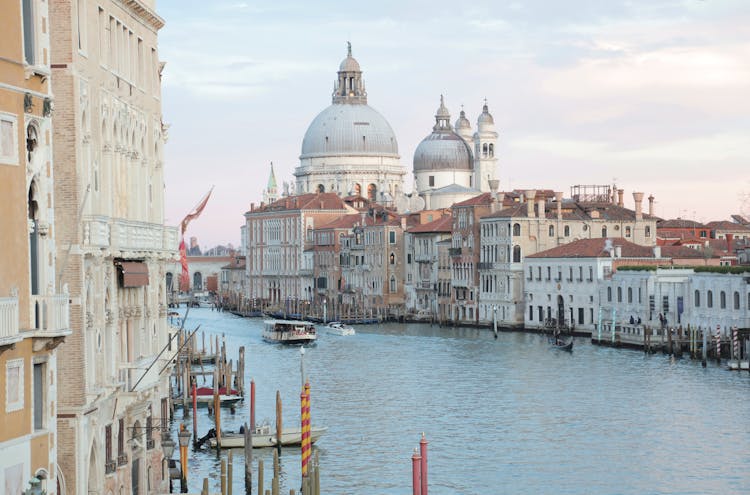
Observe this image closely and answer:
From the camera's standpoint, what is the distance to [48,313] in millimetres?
10117

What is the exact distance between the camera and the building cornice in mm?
14430

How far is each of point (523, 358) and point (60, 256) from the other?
31.5 meters

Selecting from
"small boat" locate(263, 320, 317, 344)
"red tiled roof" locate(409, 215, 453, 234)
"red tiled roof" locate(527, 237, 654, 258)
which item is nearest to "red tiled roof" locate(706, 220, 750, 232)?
"red tiled roof" locate(409, 215, 453, 234)

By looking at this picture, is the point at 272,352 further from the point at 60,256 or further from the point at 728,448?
the point at 60,256

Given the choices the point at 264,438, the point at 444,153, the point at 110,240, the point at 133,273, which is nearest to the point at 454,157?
the point at 444,153

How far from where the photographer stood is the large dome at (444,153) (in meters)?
98.1

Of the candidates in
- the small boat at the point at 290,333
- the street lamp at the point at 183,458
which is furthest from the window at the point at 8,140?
the small boat at the point at 290,333

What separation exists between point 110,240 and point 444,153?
281ft

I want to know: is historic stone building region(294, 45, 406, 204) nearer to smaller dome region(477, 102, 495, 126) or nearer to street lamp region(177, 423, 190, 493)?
smaller dome region(477, 102, 495, 126)

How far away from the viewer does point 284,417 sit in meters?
28.3

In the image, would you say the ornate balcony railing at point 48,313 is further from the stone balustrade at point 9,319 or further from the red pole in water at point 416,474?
the red pole in water at point 416,474

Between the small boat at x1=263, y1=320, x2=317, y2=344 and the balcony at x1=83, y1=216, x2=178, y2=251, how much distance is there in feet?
120

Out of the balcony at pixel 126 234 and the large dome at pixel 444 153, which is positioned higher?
the large dome at pixel 444 153

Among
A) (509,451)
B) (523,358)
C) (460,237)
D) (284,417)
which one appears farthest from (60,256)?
(460,237)
